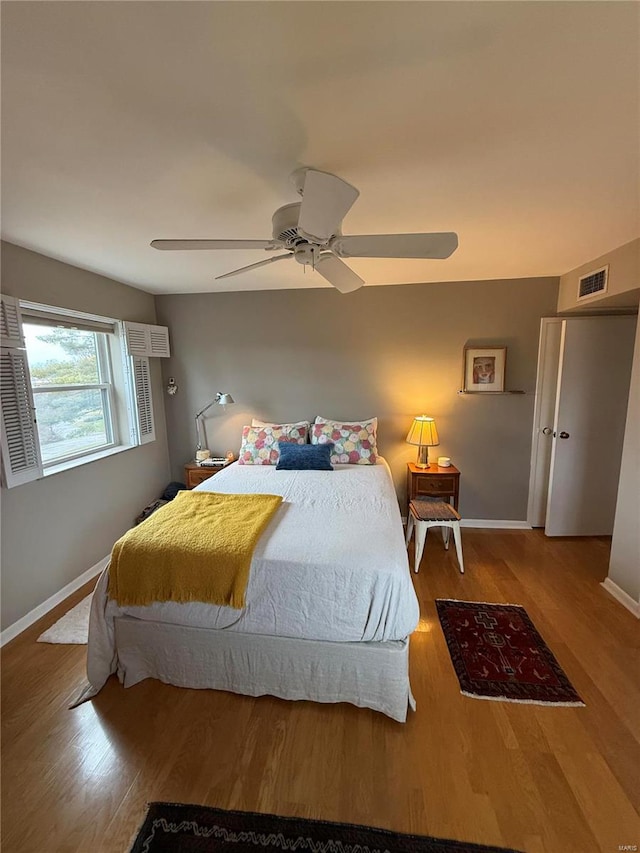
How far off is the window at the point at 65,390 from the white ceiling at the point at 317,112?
0.67m

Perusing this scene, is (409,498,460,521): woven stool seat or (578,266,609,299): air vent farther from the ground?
(578,266,609,299): air vent

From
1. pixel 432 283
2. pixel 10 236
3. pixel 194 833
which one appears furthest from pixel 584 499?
pixel 10 236

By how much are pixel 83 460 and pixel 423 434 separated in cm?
282

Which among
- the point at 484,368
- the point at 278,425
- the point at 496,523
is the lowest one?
the point at 496,523

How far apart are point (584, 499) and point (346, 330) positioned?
2707mm

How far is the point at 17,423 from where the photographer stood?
6.97 feet

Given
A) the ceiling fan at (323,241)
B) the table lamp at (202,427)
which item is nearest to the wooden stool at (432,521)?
the ceiling fan at (323,241)

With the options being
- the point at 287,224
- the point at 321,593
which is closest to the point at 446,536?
the point at 321,593

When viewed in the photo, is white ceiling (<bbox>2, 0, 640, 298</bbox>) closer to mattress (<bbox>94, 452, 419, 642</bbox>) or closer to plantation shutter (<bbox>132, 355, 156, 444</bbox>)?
plantation shutter (<bbox>132, 355, 156, 444</bbox>)

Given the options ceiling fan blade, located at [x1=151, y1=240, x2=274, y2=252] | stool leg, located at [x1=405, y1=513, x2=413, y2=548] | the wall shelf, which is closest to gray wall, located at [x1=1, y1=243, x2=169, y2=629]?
ceiling fan blade, located at [x1=151, y1=240, x2=274, y2=252]

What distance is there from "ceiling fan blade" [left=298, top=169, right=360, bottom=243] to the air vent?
2241 millimetres

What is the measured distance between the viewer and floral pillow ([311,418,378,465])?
10.3ft

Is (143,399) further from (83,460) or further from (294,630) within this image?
(294,630)

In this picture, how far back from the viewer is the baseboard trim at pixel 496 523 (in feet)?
11.3
